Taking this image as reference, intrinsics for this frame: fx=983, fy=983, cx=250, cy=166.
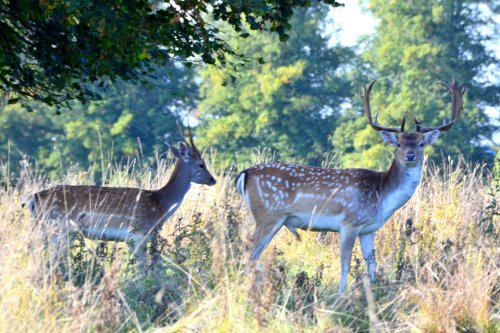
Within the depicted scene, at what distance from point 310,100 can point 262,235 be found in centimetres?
2973

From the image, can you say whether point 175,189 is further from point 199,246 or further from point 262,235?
point 199,246

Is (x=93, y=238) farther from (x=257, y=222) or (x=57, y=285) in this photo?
(x=57, y=285)

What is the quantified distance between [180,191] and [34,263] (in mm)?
3609

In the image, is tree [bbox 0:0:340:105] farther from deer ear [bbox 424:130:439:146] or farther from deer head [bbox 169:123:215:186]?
deer ear [bbox 424:130:439:146]

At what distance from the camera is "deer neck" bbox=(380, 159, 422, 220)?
8617mm

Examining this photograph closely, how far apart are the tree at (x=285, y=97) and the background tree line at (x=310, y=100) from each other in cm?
5

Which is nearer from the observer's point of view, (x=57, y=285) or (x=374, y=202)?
(x=57, y=285)

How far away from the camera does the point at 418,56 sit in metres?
35.9

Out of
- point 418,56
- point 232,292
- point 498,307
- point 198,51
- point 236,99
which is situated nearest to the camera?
point 232,292

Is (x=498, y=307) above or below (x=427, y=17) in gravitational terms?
below

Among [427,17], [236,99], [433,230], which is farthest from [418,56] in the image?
[433,230]

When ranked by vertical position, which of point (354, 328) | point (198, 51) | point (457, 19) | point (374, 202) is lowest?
point (354, 328)

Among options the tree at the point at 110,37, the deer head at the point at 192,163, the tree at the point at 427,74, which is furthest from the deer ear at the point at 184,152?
the tree at the point at 427,74

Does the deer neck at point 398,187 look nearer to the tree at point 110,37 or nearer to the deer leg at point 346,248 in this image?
the deer leg at point 346,248
